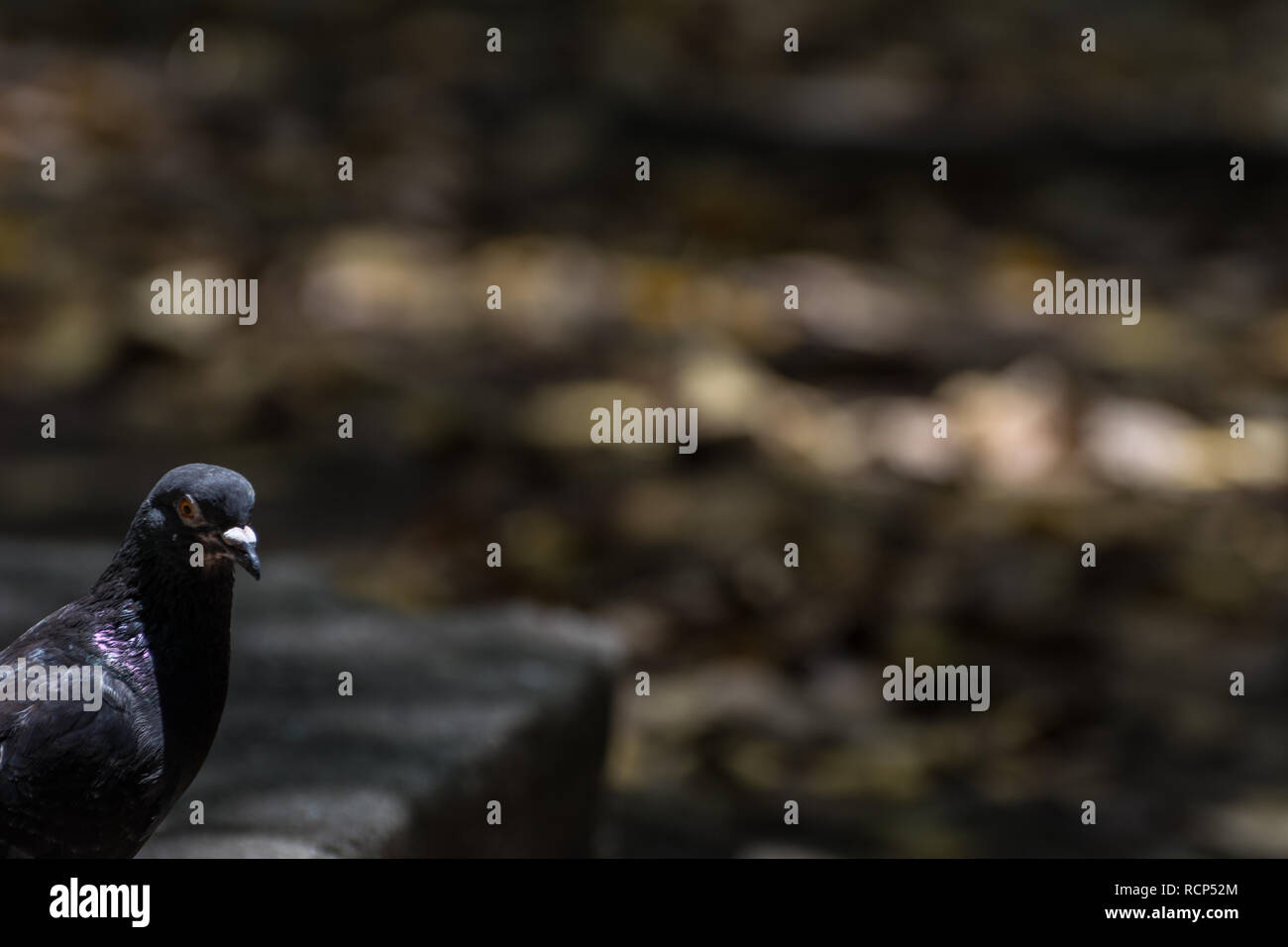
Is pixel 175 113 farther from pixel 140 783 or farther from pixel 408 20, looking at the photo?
pixel 140 783

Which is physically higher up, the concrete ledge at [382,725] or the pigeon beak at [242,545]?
the pigeon beak at [242,545]

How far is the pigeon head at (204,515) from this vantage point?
50.3 inches

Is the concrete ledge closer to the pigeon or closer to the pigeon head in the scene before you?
the pigeon

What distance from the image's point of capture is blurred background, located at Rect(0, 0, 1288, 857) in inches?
111

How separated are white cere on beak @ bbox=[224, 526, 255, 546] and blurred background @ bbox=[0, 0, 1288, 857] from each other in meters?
1.20

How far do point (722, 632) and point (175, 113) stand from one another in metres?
2.56

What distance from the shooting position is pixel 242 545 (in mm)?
1267

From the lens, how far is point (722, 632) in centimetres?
300
